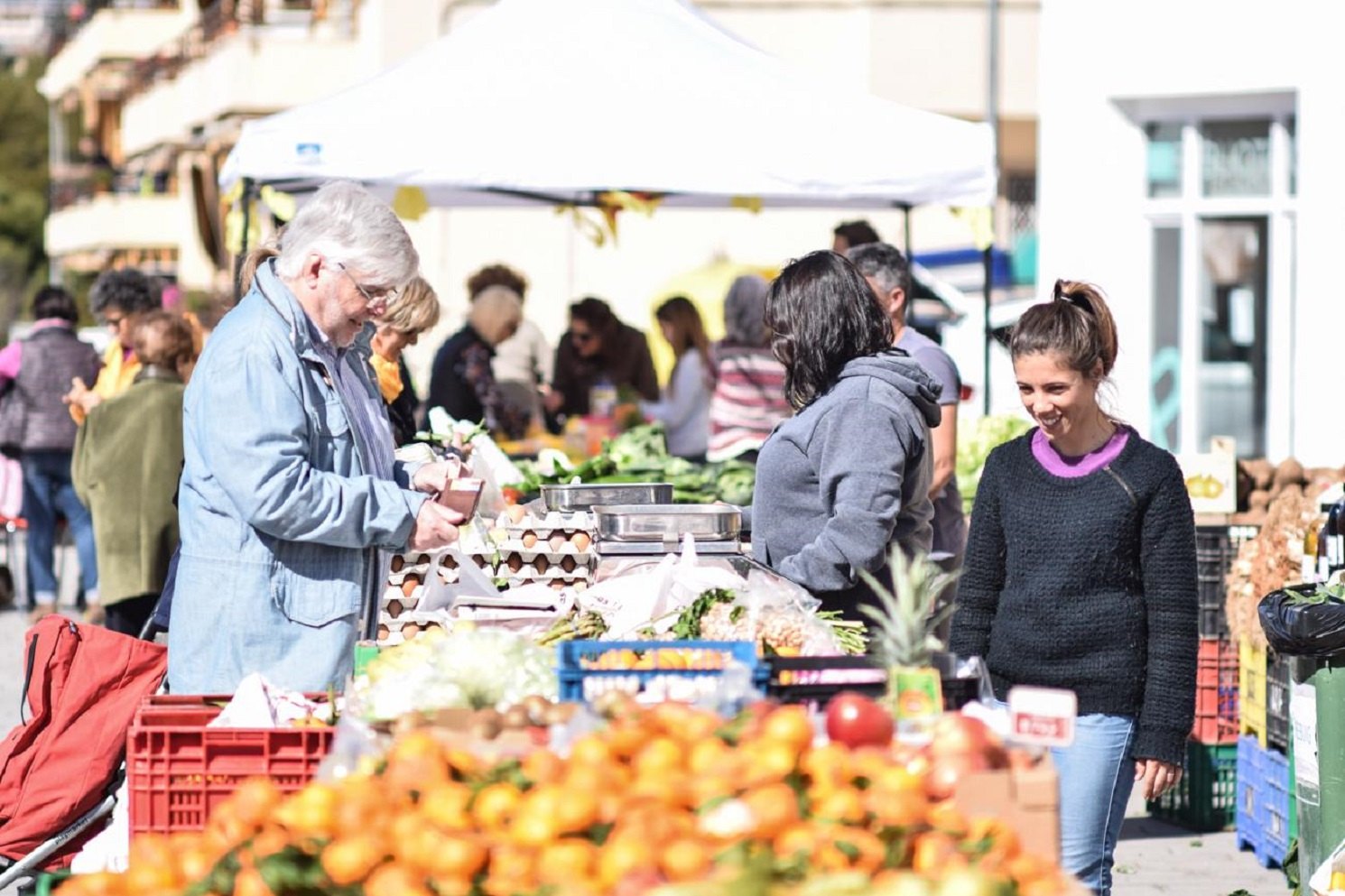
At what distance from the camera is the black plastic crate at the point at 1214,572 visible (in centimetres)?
735

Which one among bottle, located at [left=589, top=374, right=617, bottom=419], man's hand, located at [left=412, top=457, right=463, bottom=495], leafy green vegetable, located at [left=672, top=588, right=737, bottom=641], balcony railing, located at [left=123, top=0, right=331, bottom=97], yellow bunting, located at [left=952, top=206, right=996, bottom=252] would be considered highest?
balcony railing, located at [left=123, top=0, right=331, bottom=97]

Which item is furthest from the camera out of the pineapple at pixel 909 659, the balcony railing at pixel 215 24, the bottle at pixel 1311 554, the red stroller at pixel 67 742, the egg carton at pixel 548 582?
the balcony railing at pixel 215 24

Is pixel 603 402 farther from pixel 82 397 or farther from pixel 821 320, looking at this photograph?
pixel 821 320

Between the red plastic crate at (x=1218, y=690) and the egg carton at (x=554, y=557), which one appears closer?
the egg carton at (x=554, y=557)

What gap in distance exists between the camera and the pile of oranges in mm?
2602

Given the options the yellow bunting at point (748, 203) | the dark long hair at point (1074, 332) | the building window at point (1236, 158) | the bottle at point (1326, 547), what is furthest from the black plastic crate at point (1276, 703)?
the building window at point (1236, 158)

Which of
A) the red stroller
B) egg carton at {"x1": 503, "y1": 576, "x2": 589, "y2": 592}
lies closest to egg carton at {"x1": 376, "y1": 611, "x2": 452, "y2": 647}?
egg carton at {"x1": 503, "y1": 576, "x2": 589, "y2": 592}

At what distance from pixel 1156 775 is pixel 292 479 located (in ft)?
6.08

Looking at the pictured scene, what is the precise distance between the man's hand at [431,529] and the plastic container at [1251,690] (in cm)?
347

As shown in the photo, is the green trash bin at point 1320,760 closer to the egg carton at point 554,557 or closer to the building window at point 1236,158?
the egg carton at point 554,557

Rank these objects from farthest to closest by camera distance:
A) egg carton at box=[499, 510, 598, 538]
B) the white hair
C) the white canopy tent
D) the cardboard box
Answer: the white canopy tent, egg carton at box=[499, 510, 598, 538], the white hair, the cardboard box

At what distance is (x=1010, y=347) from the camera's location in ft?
13.9

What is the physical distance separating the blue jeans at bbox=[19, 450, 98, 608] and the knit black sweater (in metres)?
8.75

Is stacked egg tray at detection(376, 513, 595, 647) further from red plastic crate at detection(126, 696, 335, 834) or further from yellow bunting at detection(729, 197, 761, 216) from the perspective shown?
yellow bunting at detection(729, 197, 761, 216)
